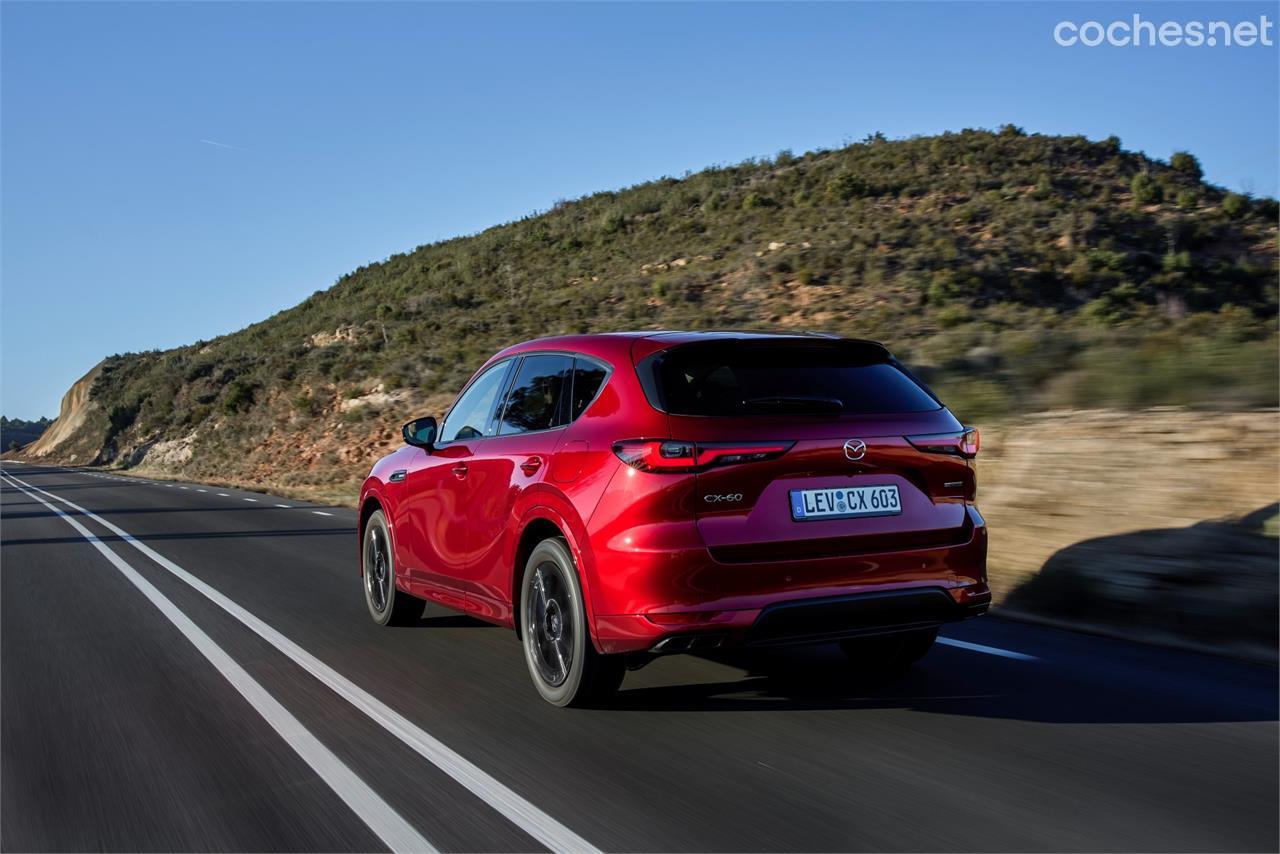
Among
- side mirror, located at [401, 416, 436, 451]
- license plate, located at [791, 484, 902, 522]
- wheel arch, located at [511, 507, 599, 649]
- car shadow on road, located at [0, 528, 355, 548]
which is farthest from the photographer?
car shadow on road, located at [0, 528, 355, 548]

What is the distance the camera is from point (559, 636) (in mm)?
5445

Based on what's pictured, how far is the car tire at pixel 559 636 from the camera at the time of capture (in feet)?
17.1

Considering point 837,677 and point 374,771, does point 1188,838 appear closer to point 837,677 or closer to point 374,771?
point 837,677

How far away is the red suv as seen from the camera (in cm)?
472

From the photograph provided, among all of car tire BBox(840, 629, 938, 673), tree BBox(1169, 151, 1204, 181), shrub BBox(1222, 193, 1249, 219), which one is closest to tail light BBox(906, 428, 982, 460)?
car tire BBox(840, 629, 938, 673)

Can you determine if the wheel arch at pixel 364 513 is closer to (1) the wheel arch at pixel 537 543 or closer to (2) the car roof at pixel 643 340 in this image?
(1) the wheel arch at pixel 537 543

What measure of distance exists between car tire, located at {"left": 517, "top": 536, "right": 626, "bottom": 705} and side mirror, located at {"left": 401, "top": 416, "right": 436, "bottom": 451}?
1.55m

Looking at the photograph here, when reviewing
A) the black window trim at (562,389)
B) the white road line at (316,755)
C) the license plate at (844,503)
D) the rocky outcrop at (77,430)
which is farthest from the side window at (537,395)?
the rocky outcrop at (77,430)

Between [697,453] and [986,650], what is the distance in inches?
107

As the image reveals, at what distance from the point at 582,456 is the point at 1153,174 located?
45455 millimetres

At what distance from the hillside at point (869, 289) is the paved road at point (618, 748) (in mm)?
4651

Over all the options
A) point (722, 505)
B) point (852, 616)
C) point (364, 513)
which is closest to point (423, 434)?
point (364, 513)

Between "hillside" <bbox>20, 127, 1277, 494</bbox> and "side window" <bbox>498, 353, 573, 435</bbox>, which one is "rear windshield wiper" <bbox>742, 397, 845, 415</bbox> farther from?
"hillside" <bbox>20, 127, 1277, 494</bbox>

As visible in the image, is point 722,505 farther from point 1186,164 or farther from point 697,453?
point 1186,164
